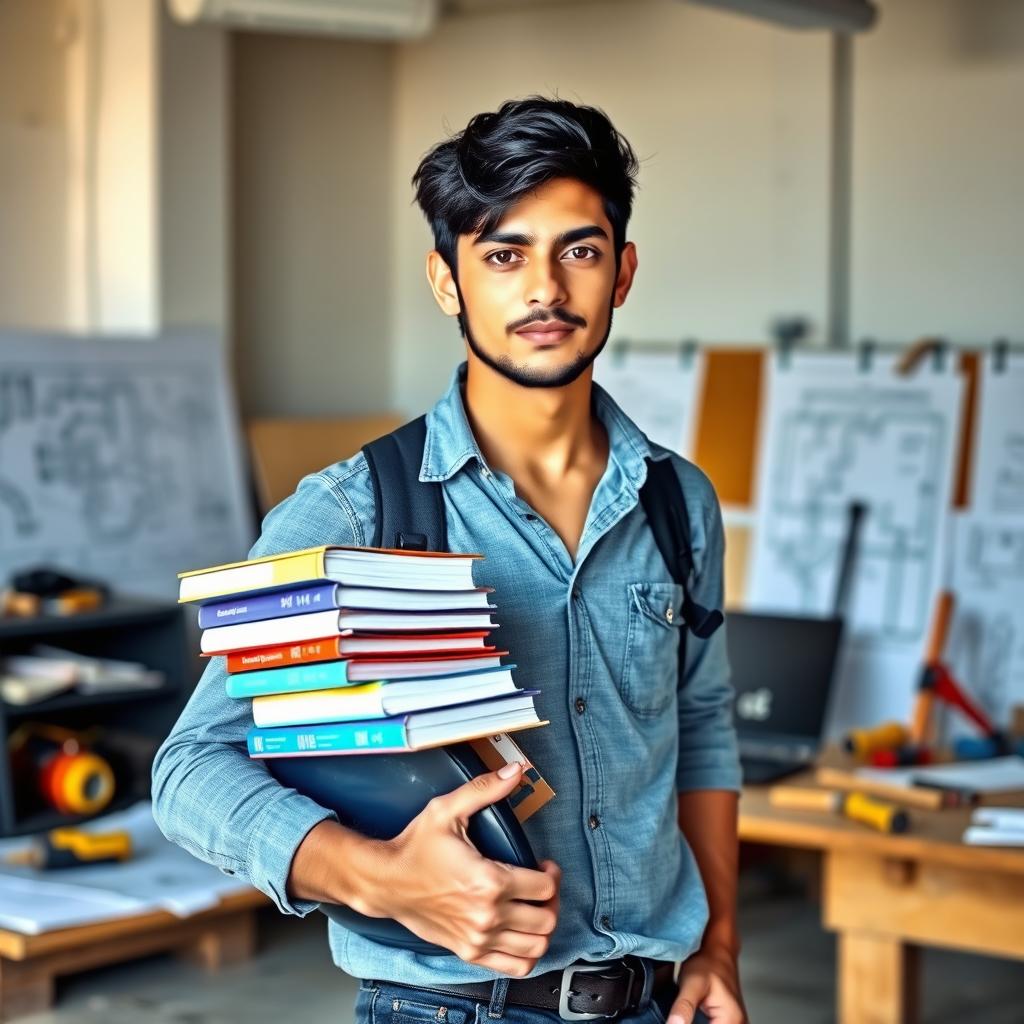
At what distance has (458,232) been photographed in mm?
1673

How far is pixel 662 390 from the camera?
16.4 feet

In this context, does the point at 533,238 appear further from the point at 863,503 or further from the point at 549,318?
the point at 863,503

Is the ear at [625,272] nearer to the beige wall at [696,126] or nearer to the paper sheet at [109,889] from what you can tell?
the paper sheet at [109,889]

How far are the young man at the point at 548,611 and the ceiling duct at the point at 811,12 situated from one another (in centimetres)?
223

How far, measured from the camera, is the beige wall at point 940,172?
483cm

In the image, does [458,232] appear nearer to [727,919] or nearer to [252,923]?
[727,919]

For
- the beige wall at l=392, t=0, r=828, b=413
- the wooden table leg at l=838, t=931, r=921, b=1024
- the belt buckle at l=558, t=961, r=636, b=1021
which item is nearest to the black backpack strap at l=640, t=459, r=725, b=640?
the belt buckle at l=558, t=961, r=636, b=1021

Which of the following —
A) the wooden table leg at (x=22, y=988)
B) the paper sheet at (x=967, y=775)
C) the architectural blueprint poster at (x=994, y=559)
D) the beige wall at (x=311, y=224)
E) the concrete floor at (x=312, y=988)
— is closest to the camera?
the paper sheet at (x=967, y=775)

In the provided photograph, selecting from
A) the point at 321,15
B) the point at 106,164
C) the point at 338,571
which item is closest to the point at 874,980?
the point at 338,571

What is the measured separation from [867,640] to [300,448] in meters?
2.11

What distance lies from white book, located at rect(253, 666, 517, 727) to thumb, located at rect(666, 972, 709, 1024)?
458 mm

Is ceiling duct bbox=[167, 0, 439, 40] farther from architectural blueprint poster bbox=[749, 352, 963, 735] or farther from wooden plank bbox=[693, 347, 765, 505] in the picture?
architectural blueprint poster bbox=[749, 352, 963, 735]

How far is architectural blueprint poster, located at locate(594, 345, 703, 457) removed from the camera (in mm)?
4922

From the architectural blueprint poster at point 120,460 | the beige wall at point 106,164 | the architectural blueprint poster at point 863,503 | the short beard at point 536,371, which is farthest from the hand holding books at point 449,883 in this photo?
the beige wall at point 106,164
